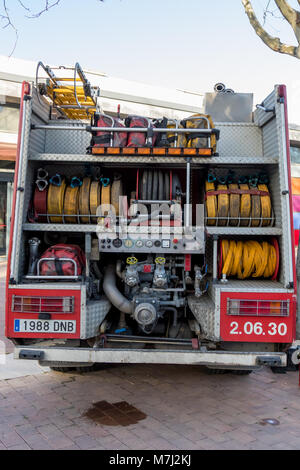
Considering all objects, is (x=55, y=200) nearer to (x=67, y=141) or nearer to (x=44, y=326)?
(x=67, y=141)

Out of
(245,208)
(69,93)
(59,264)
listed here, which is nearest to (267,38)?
(69,93)

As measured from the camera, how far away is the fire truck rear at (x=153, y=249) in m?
3.84

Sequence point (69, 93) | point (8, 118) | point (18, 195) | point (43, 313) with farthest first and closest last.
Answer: point (8, 118), point (69, 93), point (18, 195), point (43, 313)

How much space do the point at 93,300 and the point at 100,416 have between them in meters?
1.10

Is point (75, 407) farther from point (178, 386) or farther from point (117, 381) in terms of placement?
point (178, 386)

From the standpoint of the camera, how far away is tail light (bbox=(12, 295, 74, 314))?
3.88 metres

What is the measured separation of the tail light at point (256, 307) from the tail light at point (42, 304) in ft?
4.82

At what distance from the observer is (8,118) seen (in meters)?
14.1

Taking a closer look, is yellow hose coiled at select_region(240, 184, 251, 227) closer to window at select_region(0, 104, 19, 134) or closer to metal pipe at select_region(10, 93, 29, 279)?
metal pipe at select_region(10, 93, 29, 279)

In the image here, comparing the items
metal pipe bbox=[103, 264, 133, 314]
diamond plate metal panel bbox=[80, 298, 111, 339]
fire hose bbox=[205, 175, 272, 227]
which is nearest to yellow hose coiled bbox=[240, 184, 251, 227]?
fire hose bbox=[205, 175, 272, 227]

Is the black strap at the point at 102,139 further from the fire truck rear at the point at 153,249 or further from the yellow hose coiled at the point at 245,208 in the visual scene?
the yellow hose coiled at the point at 245,208

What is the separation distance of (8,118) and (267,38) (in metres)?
10.3

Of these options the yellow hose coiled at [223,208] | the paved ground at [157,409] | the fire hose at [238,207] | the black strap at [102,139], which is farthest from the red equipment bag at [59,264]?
the yellow hose coiled at [223,208]
